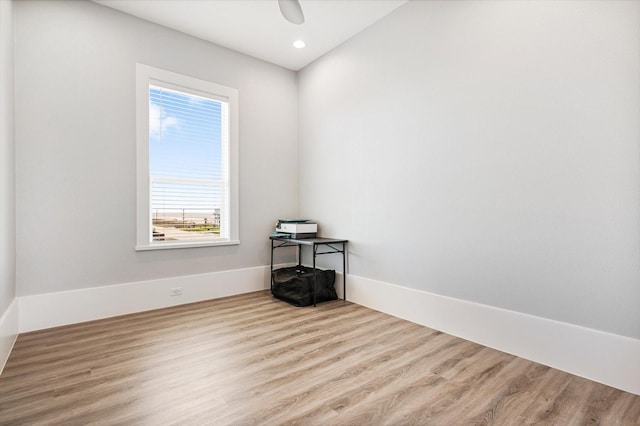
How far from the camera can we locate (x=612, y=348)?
1.78m

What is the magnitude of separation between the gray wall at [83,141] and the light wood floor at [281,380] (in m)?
0.59

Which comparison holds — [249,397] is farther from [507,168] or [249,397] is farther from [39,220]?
[39,220]

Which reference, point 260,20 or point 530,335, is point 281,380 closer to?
point 530,335

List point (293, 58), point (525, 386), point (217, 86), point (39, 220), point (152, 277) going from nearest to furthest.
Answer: point (525, 386) → point (39, 220) → point (152, 277) → point (217, 86) → point (293, 58)

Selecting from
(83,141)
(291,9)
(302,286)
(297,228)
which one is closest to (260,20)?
(291,9)

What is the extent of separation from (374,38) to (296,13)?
120 cm

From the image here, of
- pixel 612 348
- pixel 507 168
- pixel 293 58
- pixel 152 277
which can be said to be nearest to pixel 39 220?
pixel 152 277

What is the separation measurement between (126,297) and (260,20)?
289 cm

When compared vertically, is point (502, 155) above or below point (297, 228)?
above

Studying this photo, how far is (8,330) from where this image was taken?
2.15m

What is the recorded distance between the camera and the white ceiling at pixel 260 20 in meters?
2.89

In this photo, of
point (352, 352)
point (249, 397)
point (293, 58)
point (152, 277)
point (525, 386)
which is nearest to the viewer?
point (249, 397)

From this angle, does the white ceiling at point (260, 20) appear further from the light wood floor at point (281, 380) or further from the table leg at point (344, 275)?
the light wood floor at point (281, 380)

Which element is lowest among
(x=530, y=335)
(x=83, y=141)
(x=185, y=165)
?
(x=530, y=335)
